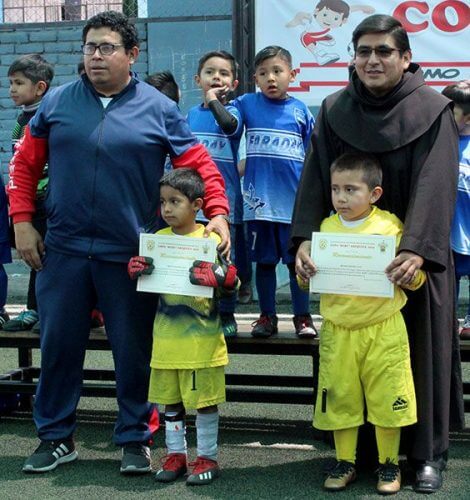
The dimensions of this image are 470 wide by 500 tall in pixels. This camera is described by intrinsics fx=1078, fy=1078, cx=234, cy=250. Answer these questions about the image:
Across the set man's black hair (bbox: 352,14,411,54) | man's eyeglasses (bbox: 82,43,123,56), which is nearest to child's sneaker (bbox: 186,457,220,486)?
man's eyeglasses (bbox: 82,43,123,56)

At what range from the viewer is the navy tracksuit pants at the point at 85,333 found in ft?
15.8

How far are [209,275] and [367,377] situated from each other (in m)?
0.78

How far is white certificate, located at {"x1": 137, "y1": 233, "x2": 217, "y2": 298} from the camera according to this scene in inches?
182

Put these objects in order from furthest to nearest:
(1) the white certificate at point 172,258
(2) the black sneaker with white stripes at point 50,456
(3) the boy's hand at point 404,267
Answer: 1. (2) the black sneaker with white stripes at point 50,456
2. (1) the white certificate at point 172,258
3. (3) the boy's hand at point 404,267

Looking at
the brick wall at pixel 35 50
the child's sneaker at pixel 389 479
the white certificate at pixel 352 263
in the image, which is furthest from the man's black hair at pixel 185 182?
the brick wall at pixel 35 50

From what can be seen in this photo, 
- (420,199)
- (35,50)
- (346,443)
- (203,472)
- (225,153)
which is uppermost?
(35,50)

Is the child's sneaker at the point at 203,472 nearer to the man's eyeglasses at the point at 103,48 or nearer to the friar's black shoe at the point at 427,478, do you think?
the friar's black shoe at the point at 427,478

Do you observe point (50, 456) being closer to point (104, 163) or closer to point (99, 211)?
point (99, 211)

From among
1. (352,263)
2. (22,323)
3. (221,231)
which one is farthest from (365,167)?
(22,323)

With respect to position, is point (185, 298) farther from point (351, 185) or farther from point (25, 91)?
point (25, 91)

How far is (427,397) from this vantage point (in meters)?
4.49

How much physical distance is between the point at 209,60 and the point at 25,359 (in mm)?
2050

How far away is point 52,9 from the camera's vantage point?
1051 centimetres

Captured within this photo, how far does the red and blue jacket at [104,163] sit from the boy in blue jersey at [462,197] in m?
1.19
